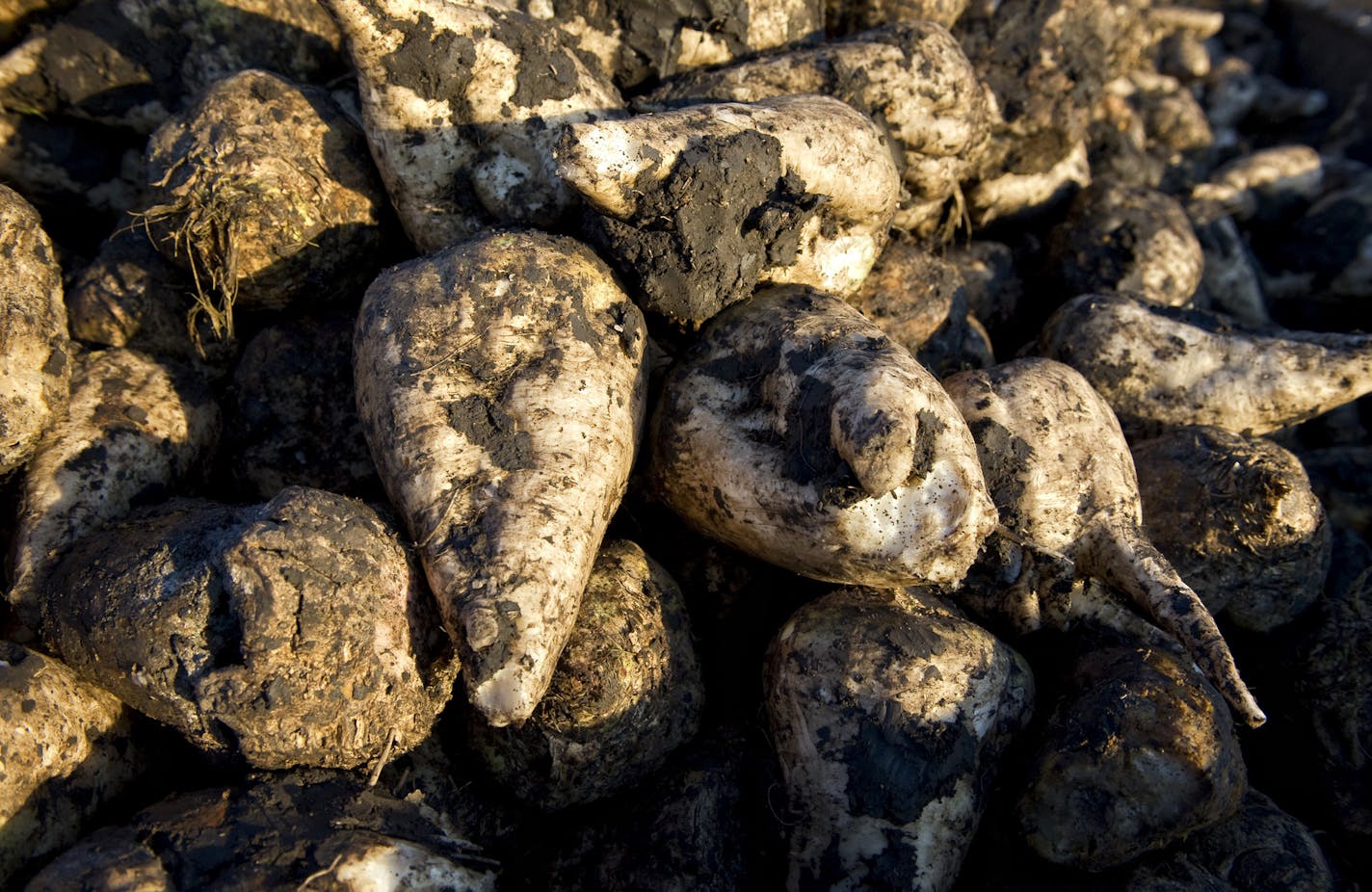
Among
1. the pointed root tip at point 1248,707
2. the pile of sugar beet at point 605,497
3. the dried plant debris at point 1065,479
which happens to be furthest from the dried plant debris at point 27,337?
the pointed root tip at point 1248,707

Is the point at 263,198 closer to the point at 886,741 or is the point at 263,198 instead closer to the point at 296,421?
the point at 296,421

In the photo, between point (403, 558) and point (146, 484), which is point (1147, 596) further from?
point (146, 484)

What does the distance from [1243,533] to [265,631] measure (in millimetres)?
3124

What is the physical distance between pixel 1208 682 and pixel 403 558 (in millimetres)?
2368

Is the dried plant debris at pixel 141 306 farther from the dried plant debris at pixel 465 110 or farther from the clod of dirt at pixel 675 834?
the clod of dirt at pixel 675 834

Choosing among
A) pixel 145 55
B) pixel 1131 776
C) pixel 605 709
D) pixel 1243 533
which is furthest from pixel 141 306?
pixel 1243 533

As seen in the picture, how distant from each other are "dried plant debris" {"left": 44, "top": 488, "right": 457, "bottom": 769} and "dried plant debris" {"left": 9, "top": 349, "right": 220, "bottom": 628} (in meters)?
0.21

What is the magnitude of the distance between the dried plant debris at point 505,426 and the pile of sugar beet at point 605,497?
1cm

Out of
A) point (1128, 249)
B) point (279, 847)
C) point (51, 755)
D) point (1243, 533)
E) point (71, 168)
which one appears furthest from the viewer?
point (1128, 249)

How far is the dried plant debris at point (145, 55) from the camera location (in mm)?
3340

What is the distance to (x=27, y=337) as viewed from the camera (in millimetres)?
2686

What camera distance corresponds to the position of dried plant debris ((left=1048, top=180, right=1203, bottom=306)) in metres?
3.93

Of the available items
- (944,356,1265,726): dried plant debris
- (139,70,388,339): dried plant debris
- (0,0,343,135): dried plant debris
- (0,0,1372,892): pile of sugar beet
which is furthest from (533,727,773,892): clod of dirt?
(0,0,343,135): dried plant debris

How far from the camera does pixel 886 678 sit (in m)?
2.50
